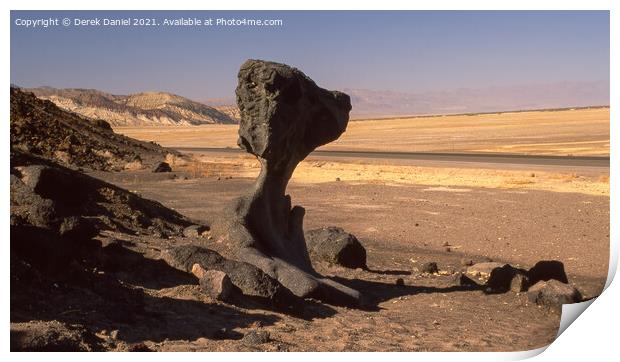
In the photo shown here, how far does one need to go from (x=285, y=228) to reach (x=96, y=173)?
20.6 meters

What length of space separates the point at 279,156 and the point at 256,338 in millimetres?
3737

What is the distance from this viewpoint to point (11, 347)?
24.7 ft

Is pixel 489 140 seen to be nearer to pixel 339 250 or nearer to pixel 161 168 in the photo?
pixel 161 168

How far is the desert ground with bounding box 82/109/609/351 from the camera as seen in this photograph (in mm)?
9547

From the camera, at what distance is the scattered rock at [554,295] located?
37.5 feet

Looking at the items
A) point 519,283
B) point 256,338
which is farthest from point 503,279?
point 256,338

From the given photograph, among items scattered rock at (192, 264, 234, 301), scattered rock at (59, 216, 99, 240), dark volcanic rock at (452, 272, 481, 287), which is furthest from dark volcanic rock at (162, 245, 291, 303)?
dark volcanic rock at (452, 272, 481, 287)

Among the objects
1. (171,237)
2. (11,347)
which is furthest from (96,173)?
(11,347)

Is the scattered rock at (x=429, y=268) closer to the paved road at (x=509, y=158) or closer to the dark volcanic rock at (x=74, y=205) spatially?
the dark volcanic rock at (x=74, y=205)

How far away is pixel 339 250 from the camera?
14.6 meters

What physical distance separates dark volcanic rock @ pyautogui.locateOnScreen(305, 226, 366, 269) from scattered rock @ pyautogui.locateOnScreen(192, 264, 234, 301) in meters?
4.45

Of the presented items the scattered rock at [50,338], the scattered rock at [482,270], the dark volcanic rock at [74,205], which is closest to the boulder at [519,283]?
the scattered rock at [482,270]

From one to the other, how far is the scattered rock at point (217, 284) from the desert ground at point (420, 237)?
0.15 m
